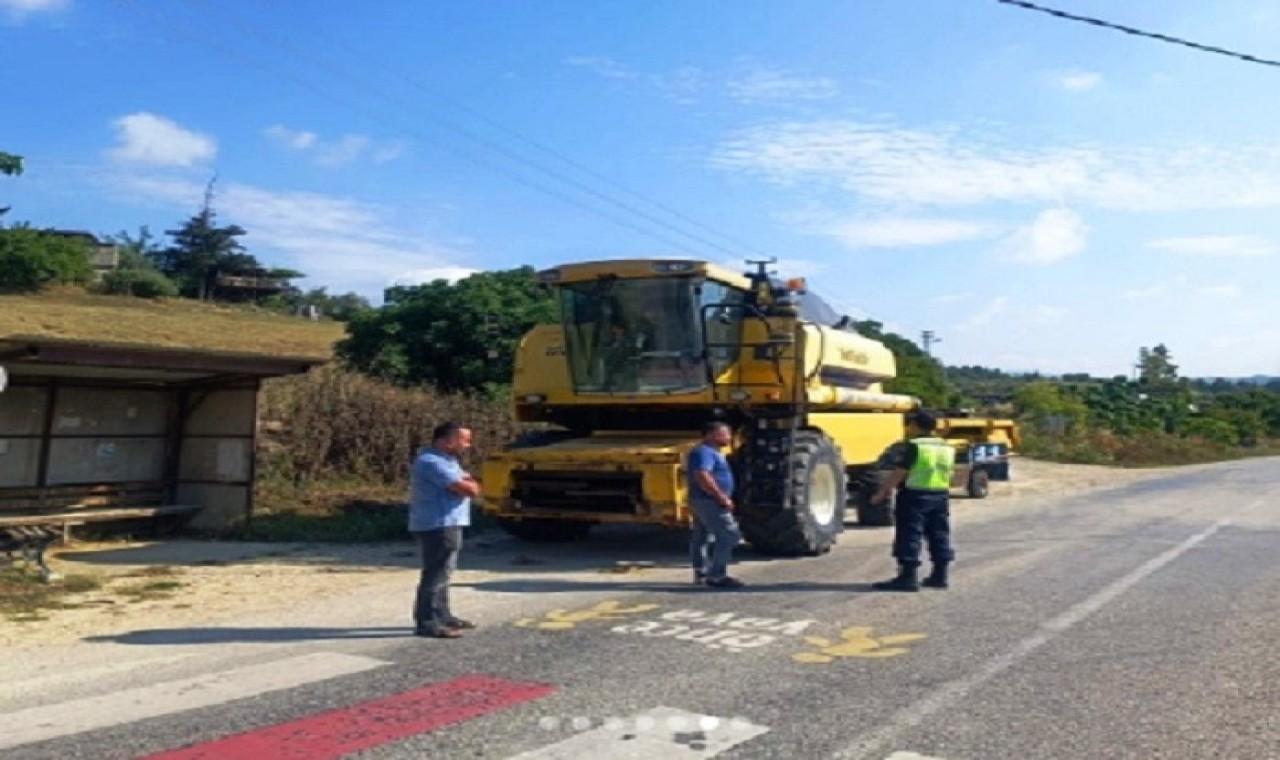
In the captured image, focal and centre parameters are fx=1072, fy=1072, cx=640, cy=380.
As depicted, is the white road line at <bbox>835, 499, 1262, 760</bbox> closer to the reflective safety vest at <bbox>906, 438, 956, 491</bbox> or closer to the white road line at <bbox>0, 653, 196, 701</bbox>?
the reflective safety vest at <bbox>906, 438, 956, 491</bbox>

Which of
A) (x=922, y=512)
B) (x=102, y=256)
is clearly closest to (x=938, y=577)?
(x=922, y=512)

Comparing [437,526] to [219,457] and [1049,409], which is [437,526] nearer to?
[219,457]

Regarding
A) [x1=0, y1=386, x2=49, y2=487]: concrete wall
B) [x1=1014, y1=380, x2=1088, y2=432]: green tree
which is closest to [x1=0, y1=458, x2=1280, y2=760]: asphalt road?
[x1=0, y1=386, x2=49, y2=487]: concrete wall

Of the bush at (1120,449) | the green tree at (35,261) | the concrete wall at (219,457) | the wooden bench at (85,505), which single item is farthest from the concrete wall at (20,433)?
the bush at (1120,449)

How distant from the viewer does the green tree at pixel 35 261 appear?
41156 millimetres

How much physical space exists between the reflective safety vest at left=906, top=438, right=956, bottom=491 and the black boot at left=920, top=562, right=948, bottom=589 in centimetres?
71

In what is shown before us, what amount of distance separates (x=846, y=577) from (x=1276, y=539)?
766 cm

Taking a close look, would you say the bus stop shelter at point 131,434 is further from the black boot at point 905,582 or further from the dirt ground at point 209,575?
the black boot at point 905,582

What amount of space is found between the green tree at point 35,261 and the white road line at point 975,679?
42.5m

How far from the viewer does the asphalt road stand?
5191 mm

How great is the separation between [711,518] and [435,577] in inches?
124

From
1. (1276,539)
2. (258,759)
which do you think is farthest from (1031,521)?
(258,759)

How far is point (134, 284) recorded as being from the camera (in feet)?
160

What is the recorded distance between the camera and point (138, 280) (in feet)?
161
